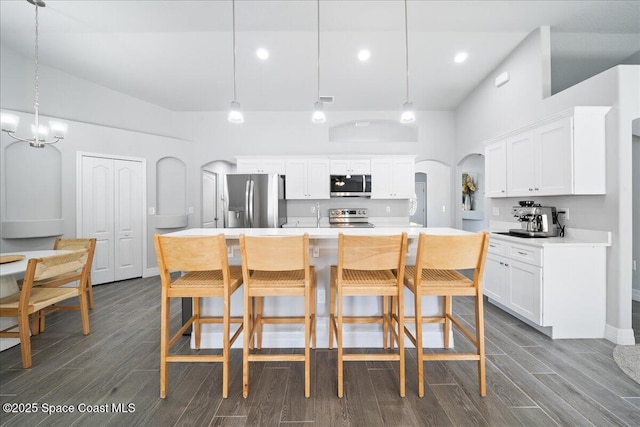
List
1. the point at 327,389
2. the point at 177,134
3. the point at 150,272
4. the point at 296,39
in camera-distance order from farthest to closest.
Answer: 1. the point at 177,134
2. the point at 150,272
3. the point at 296,39
4. the point at 327,389

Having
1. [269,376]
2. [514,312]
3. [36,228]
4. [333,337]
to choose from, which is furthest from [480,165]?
[36,228]

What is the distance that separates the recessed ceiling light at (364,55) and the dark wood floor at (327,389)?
360 cm

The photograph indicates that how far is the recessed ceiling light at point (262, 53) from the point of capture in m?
3.50

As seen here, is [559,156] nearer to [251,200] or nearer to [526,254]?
[526,254]

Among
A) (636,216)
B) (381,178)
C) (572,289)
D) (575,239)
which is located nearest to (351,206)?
(381,178)

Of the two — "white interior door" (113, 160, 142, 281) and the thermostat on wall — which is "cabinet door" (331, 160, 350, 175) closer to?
the thermostat on wall

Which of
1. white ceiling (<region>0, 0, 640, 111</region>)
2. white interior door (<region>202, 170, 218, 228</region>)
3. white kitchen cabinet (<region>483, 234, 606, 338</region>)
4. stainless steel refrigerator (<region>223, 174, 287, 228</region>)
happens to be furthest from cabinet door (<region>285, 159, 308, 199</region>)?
white kitchen cabinet (<region>483, 234, 606, 338</region>)

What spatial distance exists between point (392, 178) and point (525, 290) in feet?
9.40

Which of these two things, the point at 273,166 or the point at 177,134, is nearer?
the point at 273,166

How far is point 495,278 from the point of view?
10.2 ft

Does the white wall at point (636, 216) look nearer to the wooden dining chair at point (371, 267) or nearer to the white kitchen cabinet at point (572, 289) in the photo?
the white kitchen cabinet at point (572, 289)

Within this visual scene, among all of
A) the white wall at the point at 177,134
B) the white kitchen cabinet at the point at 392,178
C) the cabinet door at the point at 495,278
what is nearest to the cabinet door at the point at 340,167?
the white wall at the point at 177,134

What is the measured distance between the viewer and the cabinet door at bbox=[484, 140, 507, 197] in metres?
3.38

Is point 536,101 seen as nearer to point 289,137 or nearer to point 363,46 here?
point 363,46
